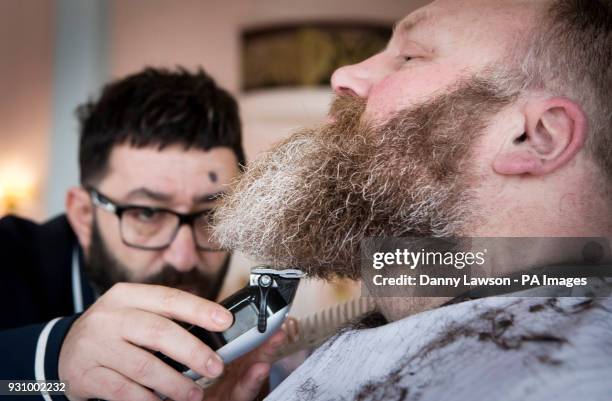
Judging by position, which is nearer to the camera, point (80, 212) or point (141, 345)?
point (141, 345)

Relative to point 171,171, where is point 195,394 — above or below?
below

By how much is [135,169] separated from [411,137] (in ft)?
2.61

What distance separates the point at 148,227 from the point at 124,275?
0.13 metres

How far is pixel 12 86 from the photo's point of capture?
342cm

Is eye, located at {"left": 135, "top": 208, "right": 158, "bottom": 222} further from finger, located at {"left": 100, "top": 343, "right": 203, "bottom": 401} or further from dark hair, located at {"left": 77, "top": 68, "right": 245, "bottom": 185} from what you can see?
finger, located at {"left": 100, "top": 343, "right": 203, "bottom": 401}

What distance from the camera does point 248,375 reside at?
89 centimetres

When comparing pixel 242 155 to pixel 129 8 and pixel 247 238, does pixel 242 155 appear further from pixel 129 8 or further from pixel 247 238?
pixel 129 8

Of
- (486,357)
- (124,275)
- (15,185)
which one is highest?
(486,357)

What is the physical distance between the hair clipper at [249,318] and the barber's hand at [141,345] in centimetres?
1

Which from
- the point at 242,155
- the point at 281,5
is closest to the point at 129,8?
the point at 281,5

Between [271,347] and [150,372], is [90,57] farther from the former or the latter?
[150,372]

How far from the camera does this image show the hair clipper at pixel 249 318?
2.36ft

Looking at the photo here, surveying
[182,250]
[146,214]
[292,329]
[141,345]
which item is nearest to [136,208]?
[146,214]

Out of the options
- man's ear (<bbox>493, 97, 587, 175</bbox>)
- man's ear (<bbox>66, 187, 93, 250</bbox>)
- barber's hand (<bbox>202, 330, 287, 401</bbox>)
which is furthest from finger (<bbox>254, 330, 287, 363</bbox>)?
man's ear (<bbox>66, 187, 93, 250</bbox>)
